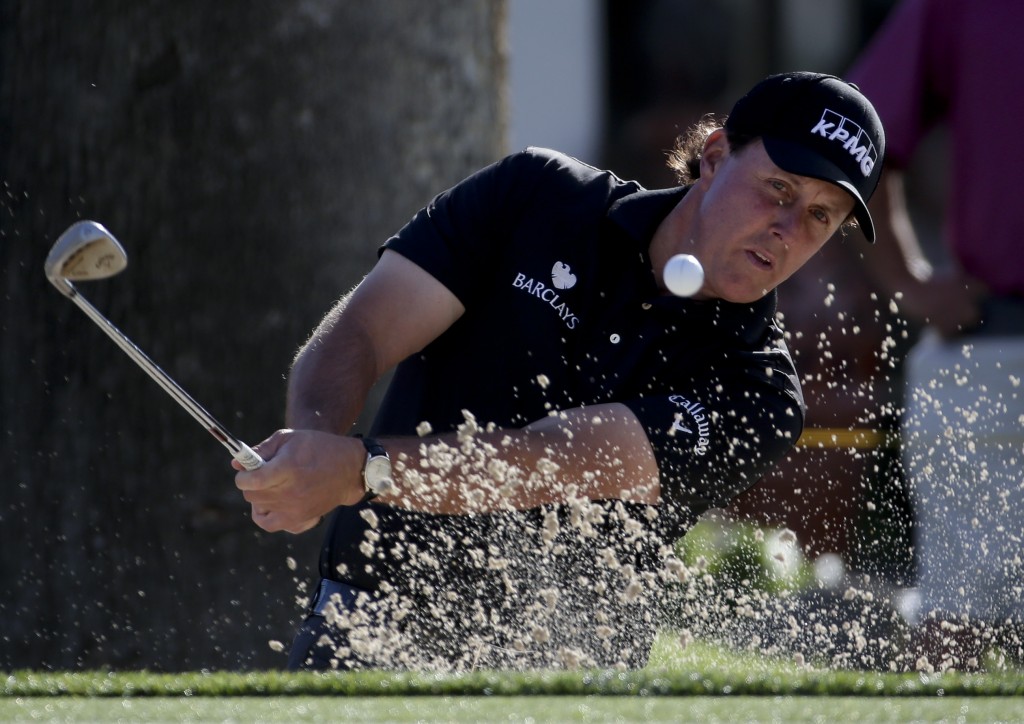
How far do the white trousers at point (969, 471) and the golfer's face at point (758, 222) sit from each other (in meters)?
0.94

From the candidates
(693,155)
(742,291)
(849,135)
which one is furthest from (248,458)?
(693,155)

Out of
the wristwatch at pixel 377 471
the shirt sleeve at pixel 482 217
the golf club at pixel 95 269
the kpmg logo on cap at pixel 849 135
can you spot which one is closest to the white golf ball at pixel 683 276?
the shirt sleeve at pixel 482 217

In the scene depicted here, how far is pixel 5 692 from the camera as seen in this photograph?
240cm

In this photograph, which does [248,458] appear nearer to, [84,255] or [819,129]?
[84,255]

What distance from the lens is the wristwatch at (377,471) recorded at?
8.16ft

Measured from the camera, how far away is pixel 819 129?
296 cm

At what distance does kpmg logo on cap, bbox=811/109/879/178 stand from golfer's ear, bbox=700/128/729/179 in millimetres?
207

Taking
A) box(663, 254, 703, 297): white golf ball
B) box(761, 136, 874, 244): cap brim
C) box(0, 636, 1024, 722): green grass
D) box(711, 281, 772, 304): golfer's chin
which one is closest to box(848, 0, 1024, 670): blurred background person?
box(761, 136, 874, 244): cap brim

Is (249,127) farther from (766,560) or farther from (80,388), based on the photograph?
(766,560)

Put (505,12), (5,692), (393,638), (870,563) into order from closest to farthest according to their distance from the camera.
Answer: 1. (5,692)
2. (393,638)
3. (505,12)
4. (870,563)

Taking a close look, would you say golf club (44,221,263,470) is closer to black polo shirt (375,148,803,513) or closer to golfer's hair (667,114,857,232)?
black polo shirt (375,148,803,513)

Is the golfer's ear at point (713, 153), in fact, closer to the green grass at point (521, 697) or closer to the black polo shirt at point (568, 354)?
the black polo shirt at point (568, 354)

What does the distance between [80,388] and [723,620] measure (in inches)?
60.7

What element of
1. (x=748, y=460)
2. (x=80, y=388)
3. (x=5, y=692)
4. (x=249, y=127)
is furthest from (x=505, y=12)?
(x=5, y=692)
